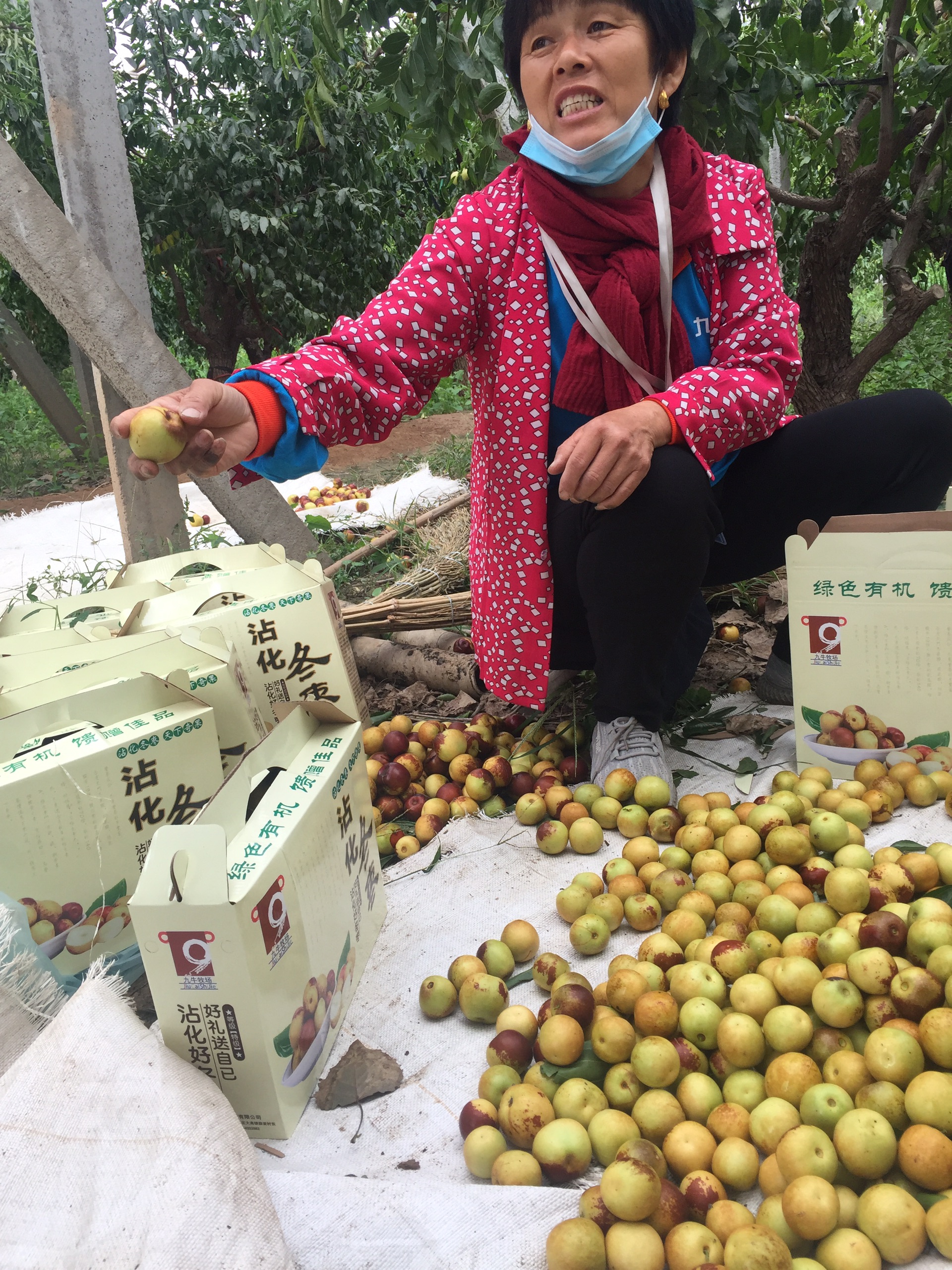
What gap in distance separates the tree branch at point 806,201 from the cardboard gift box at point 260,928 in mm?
3347

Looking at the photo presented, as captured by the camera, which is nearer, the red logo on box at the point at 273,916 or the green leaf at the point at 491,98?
the red logo on box at the point at 273,916

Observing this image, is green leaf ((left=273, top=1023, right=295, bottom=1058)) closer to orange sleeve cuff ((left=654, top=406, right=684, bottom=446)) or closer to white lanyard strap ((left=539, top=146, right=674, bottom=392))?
orange sleeve cuff ((left=654, top=406, right=684, bottom=446))

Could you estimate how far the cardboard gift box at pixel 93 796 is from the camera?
1.45 metres

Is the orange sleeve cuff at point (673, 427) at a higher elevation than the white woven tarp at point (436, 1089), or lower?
higher

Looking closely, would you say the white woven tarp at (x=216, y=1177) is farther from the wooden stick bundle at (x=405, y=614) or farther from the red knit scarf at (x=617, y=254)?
the wooden stick bundle at (x=405, y=614)

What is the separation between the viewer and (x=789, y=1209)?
1092 millimetres

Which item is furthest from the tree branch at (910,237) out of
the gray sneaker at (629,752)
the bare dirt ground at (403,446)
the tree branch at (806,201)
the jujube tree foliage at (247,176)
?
the jujube tree foliage at (247,176)

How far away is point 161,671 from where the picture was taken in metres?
1.74

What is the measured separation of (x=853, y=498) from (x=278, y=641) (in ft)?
4.86

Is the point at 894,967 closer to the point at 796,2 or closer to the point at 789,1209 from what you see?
the point at 789,1209

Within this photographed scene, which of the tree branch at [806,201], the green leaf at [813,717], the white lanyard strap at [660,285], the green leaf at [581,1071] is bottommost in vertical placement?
the green leaf at [581,1071]

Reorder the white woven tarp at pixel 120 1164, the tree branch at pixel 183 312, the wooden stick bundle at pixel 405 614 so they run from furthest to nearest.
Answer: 1. the tree branch at pixel 183 312
2. the wooden stick bundle at pixel 405 614
3. the white woven tarp at pixel 120 1164

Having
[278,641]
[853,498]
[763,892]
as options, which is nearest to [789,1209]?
[763,892]

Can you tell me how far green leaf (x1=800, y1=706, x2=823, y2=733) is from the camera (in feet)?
6.89
